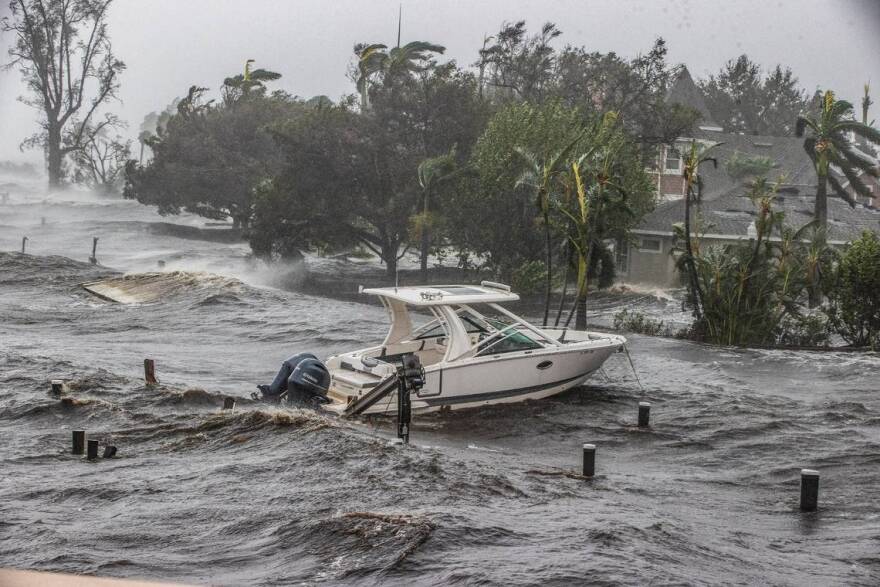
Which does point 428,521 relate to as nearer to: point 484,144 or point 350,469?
point 350,469

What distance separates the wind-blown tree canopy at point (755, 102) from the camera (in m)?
101

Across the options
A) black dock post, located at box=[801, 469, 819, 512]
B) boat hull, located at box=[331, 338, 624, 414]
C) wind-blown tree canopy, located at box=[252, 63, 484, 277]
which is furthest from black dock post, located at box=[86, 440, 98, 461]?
wind-blown tree canopy, located at box=[252, 63, 484, 277]

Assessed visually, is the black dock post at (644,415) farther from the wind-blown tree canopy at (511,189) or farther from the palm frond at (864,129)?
the palm frond at (864,129)

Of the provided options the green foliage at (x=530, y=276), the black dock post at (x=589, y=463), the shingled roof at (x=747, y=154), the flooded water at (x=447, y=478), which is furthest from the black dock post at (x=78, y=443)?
the shingled roof at (x=747, y=154)

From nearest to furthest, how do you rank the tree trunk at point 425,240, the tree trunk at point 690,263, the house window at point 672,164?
the tree trunk at point 690,263 → the tree trunk at point 425,240 → the house window at point 672,164

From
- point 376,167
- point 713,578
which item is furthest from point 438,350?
point 376,167

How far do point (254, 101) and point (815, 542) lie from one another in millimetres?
62756

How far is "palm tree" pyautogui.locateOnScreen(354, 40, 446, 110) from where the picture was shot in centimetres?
5122

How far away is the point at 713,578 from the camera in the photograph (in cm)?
895

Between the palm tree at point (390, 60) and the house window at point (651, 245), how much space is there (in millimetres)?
13524

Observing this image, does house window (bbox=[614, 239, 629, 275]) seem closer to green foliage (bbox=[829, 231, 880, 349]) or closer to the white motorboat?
green foliage (bbox=[829, 231, 880, 349])

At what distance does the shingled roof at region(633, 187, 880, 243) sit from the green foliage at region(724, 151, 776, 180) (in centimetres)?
794

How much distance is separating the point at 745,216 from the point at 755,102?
58.7 metres

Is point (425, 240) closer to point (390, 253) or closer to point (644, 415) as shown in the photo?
point (390, 253)
